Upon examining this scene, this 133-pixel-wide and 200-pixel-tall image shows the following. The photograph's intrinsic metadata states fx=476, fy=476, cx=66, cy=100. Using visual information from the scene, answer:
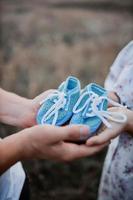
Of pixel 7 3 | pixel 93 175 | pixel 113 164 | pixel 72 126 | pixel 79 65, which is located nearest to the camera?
pixel 72 126

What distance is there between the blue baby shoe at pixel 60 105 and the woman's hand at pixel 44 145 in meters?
0.10

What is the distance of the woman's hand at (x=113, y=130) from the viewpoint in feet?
3.76

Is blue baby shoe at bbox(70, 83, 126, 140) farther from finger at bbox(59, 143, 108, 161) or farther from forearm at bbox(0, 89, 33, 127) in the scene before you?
forearm at bbox(0, 89, 33, 127)

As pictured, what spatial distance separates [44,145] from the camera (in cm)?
113

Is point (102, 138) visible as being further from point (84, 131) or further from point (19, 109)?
point (19, 109)

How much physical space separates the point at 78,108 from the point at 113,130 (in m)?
0.11

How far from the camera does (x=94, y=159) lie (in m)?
2.39

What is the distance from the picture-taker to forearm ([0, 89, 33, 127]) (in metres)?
1.42

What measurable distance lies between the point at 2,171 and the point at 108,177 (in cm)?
45

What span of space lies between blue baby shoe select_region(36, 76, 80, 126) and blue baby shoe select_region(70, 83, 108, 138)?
19 mm

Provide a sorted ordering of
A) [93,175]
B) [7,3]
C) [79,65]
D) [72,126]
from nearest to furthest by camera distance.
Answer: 1. [72,126]
2. [93,175]
3. [79,65]
4. [7,3]

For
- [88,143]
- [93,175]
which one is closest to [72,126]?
[88,143]

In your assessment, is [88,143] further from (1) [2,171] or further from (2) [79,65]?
(2) [79,65]

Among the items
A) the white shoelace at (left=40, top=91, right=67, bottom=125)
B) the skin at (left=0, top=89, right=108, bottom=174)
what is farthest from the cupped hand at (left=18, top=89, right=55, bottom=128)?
the skin at (left=0, top=89, right=108, bottom=174)
